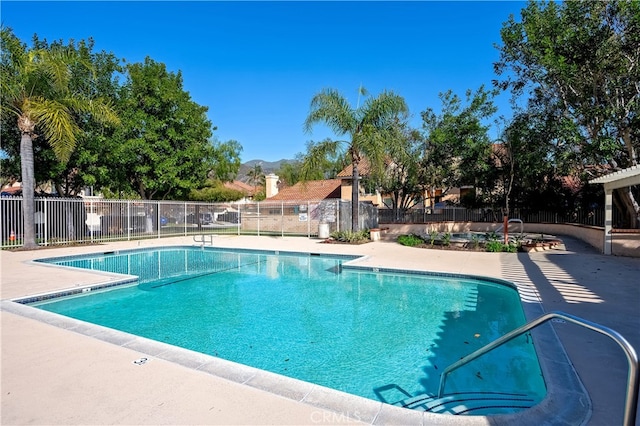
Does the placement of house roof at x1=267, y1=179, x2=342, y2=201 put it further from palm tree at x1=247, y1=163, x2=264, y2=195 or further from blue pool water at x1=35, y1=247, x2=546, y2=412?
palm tree at x1=247, y1=163, x2=264, y2=195

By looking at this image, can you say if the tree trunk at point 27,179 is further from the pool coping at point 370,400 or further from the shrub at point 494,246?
the shrub at point 494,246

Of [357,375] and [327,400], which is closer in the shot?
[327,400]

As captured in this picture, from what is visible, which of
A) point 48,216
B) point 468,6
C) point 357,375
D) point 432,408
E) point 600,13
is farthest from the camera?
point 48,216

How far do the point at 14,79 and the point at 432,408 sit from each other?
17.6 m

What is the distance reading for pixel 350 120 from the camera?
16234 mm

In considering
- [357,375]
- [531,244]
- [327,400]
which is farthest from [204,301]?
[531,244]

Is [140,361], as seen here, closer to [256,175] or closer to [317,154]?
[317,154]

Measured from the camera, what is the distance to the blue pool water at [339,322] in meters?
4.29

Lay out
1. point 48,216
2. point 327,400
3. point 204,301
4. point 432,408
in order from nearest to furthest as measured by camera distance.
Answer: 1. point 327,400
2. point 432,408
3. point 204,301
4. point 48,216

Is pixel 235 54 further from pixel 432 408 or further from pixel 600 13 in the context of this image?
pixel 432 408

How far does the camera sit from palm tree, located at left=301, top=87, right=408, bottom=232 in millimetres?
16000

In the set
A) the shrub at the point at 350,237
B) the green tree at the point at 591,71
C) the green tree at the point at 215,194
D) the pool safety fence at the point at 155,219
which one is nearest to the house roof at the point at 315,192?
the pool safety fence at the point at 155,219

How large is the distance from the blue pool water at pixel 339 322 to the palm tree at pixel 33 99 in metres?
6.57

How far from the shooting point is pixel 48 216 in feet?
52.7
